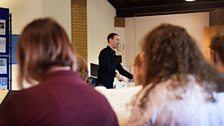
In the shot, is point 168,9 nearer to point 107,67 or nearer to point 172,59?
point 107,67

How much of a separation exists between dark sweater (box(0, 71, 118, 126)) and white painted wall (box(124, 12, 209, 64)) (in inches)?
375

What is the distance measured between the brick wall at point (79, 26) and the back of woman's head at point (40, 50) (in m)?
7.94

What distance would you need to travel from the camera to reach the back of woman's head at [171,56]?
1.73 metres

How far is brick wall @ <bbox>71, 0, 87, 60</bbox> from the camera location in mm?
9422

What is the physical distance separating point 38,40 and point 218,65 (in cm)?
112

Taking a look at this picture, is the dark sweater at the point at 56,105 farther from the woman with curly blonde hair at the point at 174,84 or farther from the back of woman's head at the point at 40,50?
the woman with curly blonde hair at the point at 174,84

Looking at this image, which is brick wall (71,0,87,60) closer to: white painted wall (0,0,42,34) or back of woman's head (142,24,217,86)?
white painted wall (0,0,42,34)

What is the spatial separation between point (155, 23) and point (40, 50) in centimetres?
991

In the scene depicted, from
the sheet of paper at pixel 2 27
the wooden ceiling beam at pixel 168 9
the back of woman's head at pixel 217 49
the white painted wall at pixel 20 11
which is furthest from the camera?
the wooden ceiling beam at pixel 168 9

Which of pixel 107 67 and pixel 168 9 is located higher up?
pixel 168 9

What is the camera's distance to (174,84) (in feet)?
5.58

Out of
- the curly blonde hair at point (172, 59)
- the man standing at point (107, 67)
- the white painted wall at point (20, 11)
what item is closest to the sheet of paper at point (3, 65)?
the white painted wall at point (20, 11)

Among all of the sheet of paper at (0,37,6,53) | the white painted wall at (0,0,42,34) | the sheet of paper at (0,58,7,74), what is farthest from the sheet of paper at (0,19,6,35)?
the white painted wall at (0,0,42,34)

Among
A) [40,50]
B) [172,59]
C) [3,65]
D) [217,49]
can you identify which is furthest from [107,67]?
[40,50]
